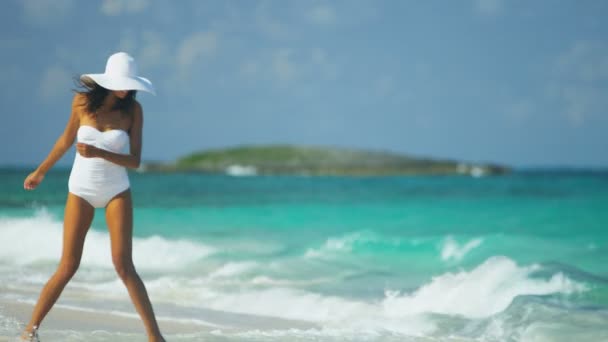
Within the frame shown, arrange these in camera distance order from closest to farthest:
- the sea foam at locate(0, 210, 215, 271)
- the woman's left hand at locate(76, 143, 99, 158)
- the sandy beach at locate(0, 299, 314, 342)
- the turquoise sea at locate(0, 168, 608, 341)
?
the woman's left hand at locate(76, 143, 99, 158) < the sandy beach at locate(0, 299, 314, 342) < the turquoise sea at locate(0, 168, 608, 341) < the sea foam at locate(0, 210, 215, 271)

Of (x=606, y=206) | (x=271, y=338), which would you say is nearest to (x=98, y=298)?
(x=271, y=338)

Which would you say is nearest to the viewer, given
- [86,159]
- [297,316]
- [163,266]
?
[86,159]

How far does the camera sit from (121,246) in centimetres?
457

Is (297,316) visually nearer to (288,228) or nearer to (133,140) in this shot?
(133,140)

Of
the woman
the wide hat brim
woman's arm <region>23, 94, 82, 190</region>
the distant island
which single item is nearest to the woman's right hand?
woman's arm <region>23, 94, 82, 190</region>

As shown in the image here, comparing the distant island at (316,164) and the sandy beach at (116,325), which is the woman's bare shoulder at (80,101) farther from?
the distant island at (316,164)

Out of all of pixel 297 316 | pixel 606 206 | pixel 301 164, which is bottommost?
pixel 297 316

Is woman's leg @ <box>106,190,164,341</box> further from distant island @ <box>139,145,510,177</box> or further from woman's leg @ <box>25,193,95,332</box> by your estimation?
distant island @ <box>139,145,510,177</box>

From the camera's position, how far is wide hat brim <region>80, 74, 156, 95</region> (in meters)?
4.48

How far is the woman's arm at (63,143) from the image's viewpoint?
4.62m

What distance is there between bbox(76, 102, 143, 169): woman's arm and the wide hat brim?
0.17 meters

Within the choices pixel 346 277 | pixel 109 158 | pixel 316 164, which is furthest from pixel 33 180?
pixel 316 164

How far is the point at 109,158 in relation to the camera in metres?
4.46

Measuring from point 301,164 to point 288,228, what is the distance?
285 feet
